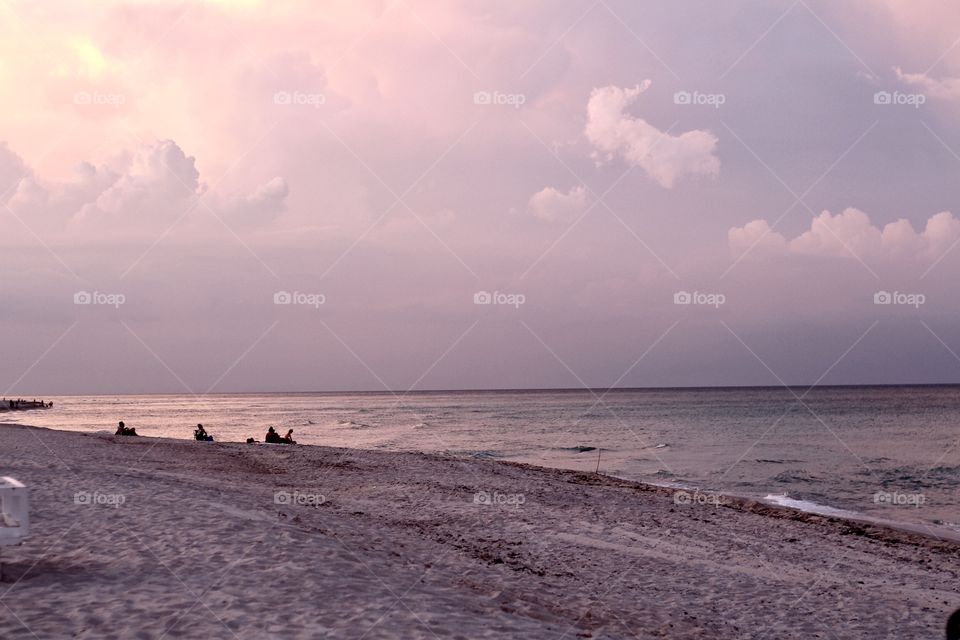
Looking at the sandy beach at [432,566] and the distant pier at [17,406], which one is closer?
the sandy beach at [432,566]

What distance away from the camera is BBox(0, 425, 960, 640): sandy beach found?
7789 mm

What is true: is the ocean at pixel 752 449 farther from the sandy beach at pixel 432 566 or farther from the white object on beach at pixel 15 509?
the white object on beach at pixel 15 509

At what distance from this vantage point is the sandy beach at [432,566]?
7.79m

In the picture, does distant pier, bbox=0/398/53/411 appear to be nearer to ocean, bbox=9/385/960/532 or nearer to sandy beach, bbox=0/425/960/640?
ocean, bbox=9/385/960/532

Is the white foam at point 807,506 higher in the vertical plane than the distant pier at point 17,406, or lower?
lower

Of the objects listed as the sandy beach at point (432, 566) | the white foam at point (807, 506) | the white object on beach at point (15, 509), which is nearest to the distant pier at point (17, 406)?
the sandy beach at point (432, 566)

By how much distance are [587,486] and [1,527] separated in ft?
67.4

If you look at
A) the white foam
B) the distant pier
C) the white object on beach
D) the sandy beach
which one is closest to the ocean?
the white foam

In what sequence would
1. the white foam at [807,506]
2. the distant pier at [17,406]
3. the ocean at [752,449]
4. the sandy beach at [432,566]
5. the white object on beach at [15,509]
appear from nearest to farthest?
1. the sandy beach at [432,566]
2. the white object on beach at [15,509]
3. the white foam at [807,506]
4. the ocean at [752,449]
5. the distant pier at [17,406]

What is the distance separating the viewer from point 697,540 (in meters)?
16.6

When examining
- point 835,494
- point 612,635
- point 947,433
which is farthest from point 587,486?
point 947,433

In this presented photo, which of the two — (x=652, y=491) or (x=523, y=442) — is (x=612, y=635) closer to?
(x=652, y=491)

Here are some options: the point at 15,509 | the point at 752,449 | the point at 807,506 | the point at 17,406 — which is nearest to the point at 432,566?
the point at 15,509

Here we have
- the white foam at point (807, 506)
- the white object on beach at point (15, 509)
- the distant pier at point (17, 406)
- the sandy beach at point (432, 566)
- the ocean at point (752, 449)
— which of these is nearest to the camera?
the sandy beach at point (432, 566)
